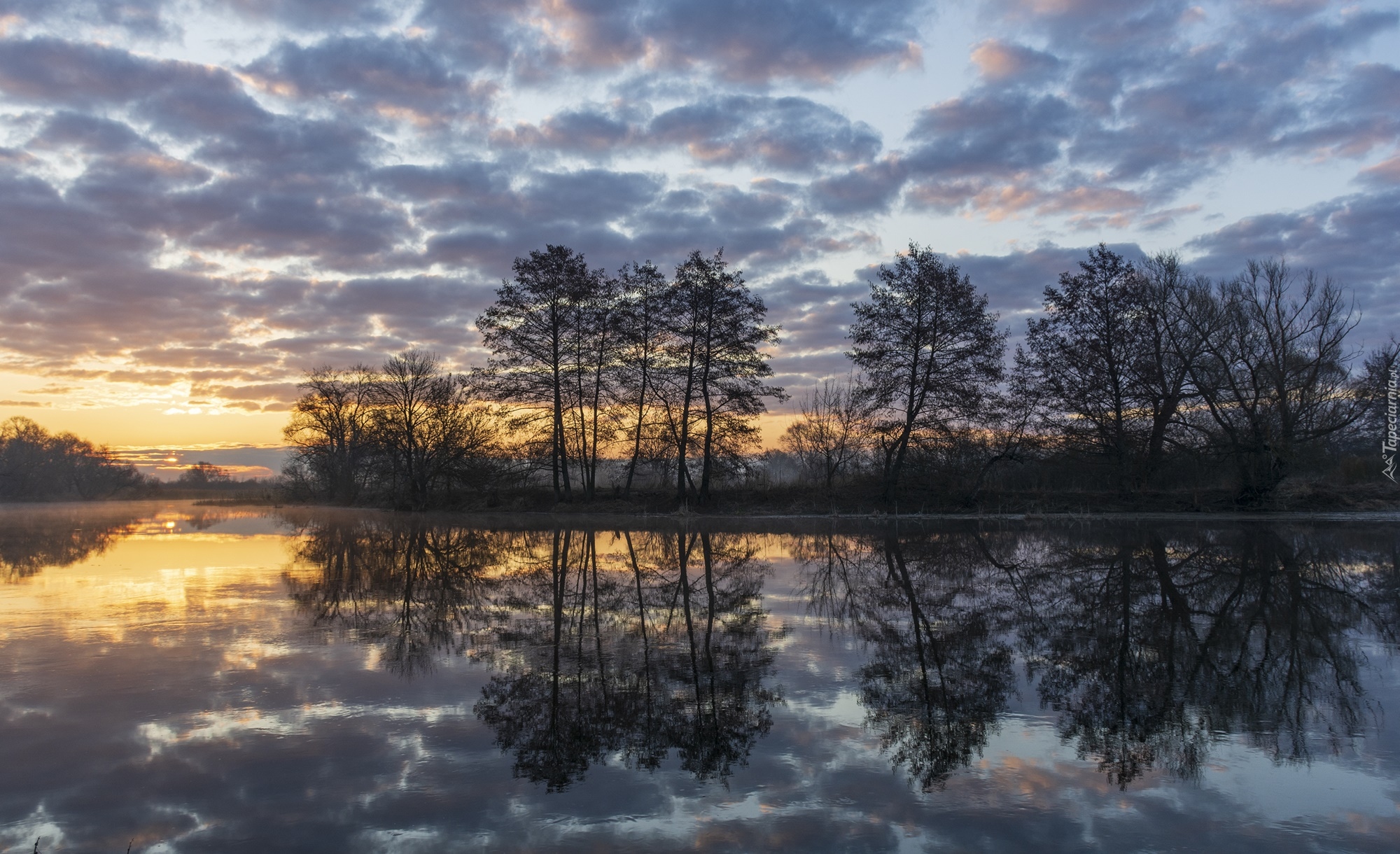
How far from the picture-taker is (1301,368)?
1280 inches

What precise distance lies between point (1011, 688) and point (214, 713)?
603 cm

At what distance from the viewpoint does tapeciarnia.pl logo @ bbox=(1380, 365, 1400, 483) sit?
33241mm

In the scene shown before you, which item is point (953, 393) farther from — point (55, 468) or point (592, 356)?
point (55, 468)

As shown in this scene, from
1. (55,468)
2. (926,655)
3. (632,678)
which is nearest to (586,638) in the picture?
(632,678)

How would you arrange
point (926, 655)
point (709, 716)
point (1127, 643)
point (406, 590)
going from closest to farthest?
point (709, 716) < point (926, 655) < point (1127, 643) < point (406, 590)

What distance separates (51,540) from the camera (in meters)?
24.7

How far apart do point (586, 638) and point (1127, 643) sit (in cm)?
540

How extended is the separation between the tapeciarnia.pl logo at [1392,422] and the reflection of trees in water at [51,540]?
145 feet

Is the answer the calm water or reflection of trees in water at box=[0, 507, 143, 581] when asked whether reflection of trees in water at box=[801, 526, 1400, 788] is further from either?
reflection of trees in water at box=[0, 507, 143, 581]

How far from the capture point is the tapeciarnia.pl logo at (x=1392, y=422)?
109ft

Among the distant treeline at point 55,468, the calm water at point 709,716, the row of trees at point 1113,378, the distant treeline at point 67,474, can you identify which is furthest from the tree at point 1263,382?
the distant treeline at point 55,468

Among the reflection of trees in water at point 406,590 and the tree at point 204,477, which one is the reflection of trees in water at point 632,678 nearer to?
the reflection of trees in water at point 406,590

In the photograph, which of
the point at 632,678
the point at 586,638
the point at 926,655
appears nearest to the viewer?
the point at 632,678

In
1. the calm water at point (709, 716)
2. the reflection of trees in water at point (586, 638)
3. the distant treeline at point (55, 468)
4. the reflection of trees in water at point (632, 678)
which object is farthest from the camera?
the distant treeline at point (55, 468)
